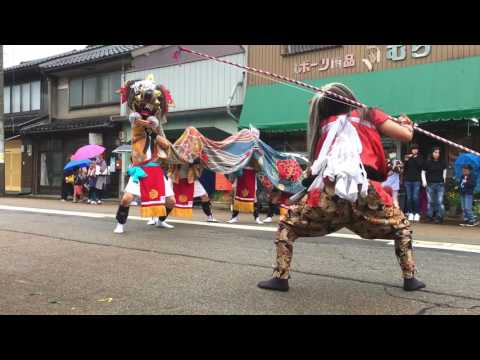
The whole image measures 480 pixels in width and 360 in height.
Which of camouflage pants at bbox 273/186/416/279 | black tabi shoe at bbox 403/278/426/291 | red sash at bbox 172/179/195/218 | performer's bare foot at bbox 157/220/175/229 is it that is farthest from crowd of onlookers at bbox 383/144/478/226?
camouflage pants at bbox 273/186/416/279

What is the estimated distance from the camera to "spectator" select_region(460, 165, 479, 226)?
10.4 meters

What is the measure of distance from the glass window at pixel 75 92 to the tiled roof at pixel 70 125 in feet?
2.79

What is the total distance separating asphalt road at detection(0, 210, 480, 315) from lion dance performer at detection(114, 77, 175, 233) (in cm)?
43

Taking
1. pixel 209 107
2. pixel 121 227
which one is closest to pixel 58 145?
pixel 209 107

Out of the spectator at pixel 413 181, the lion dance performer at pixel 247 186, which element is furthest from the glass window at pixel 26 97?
the spectator at pixel 413 181

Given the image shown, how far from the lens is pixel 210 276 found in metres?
4.39

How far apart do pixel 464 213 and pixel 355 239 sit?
15.6 feet

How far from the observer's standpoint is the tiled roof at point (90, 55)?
19875 millimetres

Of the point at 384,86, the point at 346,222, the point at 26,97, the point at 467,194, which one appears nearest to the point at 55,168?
the point at 26,97

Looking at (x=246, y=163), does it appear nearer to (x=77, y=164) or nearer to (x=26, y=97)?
(x=77, y=164)

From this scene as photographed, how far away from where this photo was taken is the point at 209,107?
1689 centimetres

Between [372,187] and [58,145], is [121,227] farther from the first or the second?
[58,145]

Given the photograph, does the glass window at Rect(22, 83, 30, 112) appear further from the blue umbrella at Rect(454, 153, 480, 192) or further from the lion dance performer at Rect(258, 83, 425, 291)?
the lion dance performer at Rect(258, 83, 425, 291)

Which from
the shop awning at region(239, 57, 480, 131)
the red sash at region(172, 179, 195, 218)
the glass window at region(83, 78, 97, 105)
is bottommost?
the red sash at region(172, 179, 195, 218)
